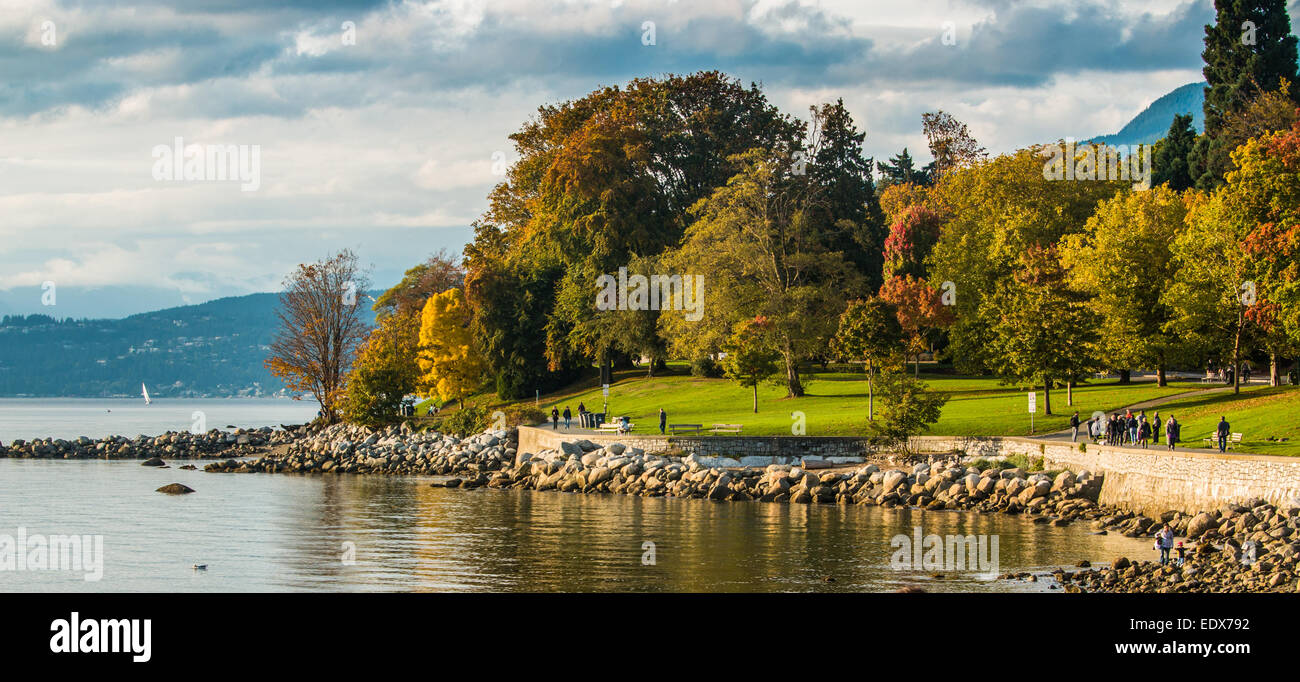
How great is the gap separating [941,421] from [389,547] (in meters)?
27.8

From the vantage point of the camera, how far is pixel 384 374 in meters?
72.1

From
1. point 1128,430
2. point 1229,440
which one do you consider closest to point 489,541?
point 1229,440

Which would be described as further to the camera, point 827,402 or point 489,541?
point 827,402

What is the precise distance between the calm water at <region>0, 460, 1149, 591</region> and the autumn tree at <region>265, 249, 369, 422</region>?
30446mm

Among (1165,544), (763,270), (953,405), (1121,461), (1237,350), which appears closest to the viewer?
(1165,544)

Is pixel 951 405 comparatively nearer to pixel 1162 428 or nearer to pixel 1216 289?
pixel 1216 289

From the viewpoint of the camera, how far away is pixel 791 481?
4272 centimetres

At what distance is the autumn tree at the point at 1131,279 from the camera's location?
176ft

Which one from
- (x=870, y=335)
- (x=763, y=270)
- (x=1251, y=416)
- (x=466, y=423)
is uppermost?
(x=763, y=270)

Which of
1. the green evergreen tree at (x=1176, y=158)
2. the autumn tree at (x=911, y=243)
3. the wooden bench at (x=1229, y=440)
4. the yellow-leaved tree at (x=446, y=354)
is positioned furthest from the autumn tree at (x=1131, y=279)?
the yellow-leaved tree at (x=446, y=354)

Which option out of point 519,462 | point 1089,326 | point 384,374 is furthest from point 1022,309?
point 384,374

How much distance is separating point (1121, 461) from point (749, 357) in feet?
77.9

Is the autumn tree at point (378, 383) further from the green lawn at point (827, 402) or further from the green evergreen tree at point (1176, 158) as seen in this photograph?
the green evergreen tree at point (1176, 158)
